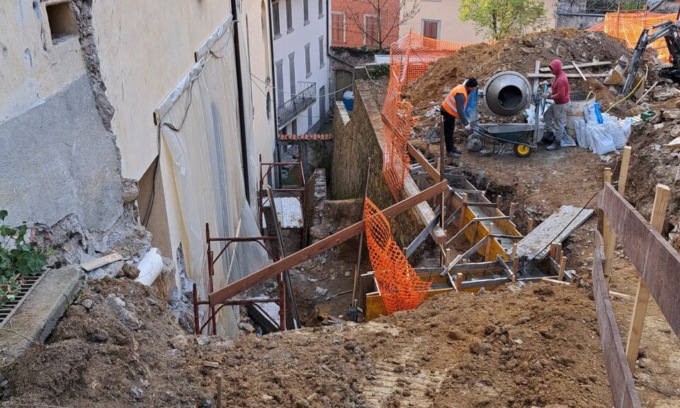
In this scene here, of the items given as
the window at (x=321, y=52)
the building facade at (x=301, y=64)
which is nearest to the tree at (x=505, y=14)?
the building facade at (x=301, y=64)

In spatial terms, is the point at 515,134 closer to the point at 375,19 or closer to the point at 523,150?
the point at 523,150

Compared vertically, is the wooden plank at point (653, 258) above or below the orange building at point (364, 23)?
above

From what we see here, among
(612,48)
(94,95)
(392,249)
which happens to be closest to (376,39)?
(612,48)

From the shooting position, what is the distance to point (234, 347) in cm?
437

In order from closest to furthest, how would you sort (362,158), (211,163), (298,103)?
(211,163) < (362,158) < (298,103)

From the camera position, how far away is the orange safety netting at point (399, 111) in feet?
38.0

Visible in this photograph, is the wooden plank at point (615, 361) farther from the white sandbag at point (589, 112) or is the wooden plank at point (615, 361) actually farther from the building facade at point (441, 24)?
the building facade at point (441, 24)

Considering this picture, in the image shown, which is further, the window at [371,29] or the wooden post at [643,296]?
the window at [371,29]

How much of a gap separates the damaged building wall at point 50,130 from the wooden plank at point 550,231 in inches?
209

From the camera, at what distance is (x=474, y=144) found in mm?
12133

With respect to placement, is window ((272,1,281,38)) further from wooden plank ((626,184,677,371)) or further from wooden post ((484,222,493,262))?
wooden plank ((626,184,677,371))

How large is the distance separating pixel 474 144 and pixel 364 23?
25579 mm

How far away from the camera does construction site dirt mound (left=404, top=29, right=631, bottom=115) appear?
48.8ft

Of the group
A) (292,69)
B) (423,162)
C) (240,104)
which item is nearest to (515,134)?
(423,162)
